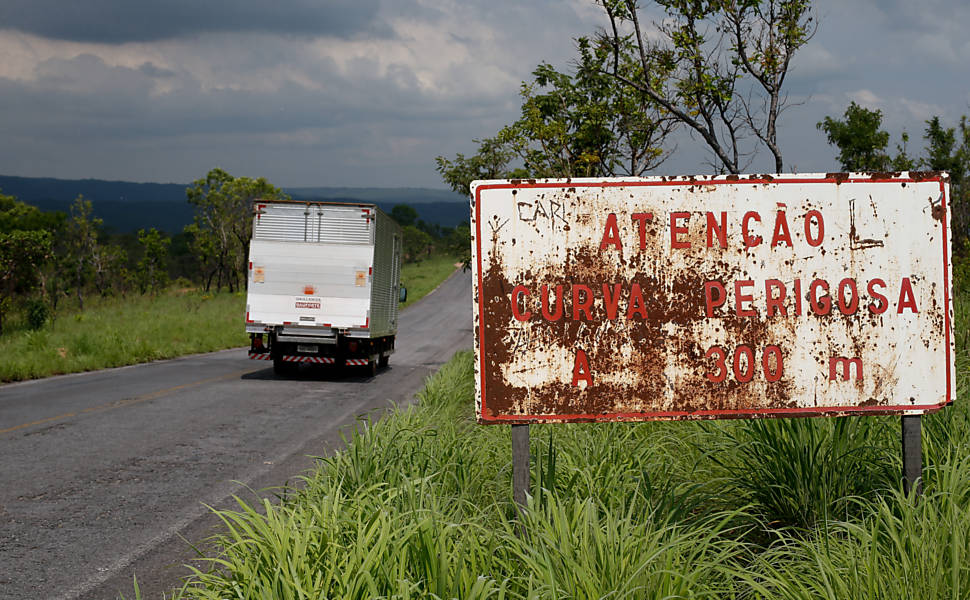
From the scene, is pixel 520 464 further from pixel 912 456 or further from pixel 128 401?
pixel 128 401

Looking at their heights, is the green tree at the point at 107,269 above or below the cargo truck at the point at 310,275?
above

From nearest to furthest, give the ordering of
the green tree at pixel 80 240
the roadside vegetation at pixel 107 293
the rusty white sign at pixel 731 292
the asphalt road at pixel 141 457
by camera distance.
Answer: the rusty white sign at pixel 731 292 < the asphalt road at pixel 141 457 < the roadside vegetation at pixel 107 293 < the green tree at pixel 80 240

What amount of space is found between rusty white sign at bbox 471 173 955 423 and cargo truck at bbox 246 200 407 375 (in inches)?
535

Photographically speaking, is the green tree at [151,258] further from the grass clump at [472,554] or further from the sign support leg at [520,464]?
the sign support leg at [520,464]

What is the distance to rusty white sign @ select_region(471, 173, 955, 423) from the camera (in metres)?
3.82

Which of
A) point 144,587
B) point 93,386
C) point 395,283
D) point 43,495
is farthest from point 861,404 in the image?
point 395,283

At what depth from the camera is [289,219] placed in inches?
674

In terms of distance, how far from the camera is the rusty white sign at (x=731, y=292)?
382 cm

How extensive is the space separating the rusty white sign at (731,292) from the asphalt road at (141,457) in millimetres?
2707

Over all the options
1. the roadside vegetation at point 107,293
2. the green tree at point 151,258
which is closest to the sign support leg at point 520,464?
the roadside vegetation at point 107,293

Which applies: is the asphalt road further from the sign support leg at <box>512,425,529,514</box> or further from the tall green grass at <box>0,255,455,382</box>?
the sign support leg at <box>512,425,529,514</box>

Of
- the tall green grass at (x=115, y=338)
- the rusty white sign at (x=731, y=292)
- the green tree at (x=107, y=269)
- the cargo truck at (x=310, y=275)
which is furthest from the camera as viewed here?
the green tree at (x=107, y=269)

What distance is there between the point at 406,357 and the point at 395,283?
4.71 meters

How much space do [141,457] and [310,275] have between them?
8866 mm
